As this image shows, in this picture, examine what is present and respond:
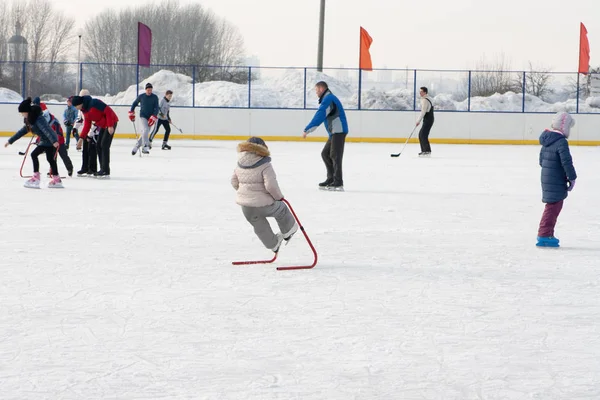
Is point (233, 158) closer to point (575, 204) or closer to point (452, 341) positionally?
point (575, 204)

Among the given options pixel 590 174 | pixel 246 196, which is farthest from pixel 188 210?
pixel 590 174

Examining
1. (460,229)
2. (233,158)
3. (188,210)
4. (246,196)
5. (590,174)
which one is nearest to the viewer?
(246,196)

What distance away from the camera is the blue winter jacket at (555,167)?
284 inches

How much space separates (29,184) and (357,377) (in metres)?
8.87

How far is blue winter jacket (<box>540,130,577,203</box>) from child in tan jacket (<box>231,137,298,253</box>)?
2032 millimetres

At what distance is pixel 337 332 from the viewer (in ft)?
15.2

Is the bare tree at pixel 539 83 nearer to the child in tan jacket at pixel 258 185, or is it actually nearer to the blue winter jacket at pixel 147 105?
the blue winter jacket at pixel 147 105

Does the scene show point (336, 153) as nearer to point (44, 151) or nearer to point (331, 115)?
point (331, 115)

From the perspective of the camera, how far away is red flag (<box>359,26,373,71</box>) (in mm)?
29141

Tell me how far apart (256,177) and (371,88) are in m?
24.5

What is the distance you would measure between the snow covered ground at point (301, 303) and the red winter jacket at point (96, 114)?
2112mm

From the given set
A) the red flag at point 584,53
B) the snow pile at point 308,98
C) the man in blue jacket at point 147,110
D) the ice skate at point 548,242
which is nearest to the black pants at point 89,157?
the man in blue jacket at point 147,110

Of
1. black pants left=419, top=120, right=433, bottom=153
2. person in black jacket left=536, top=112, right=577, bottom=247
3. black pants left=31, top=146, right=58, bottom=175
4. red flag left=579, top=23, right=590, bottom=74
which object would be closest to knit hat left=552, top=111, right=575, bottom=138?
person in black jacket left=536, top=112, right=577, bottom=247

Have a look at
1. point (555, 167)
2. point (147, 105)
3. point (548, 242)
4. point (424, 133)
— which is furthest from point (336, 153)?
point (424, 133)
